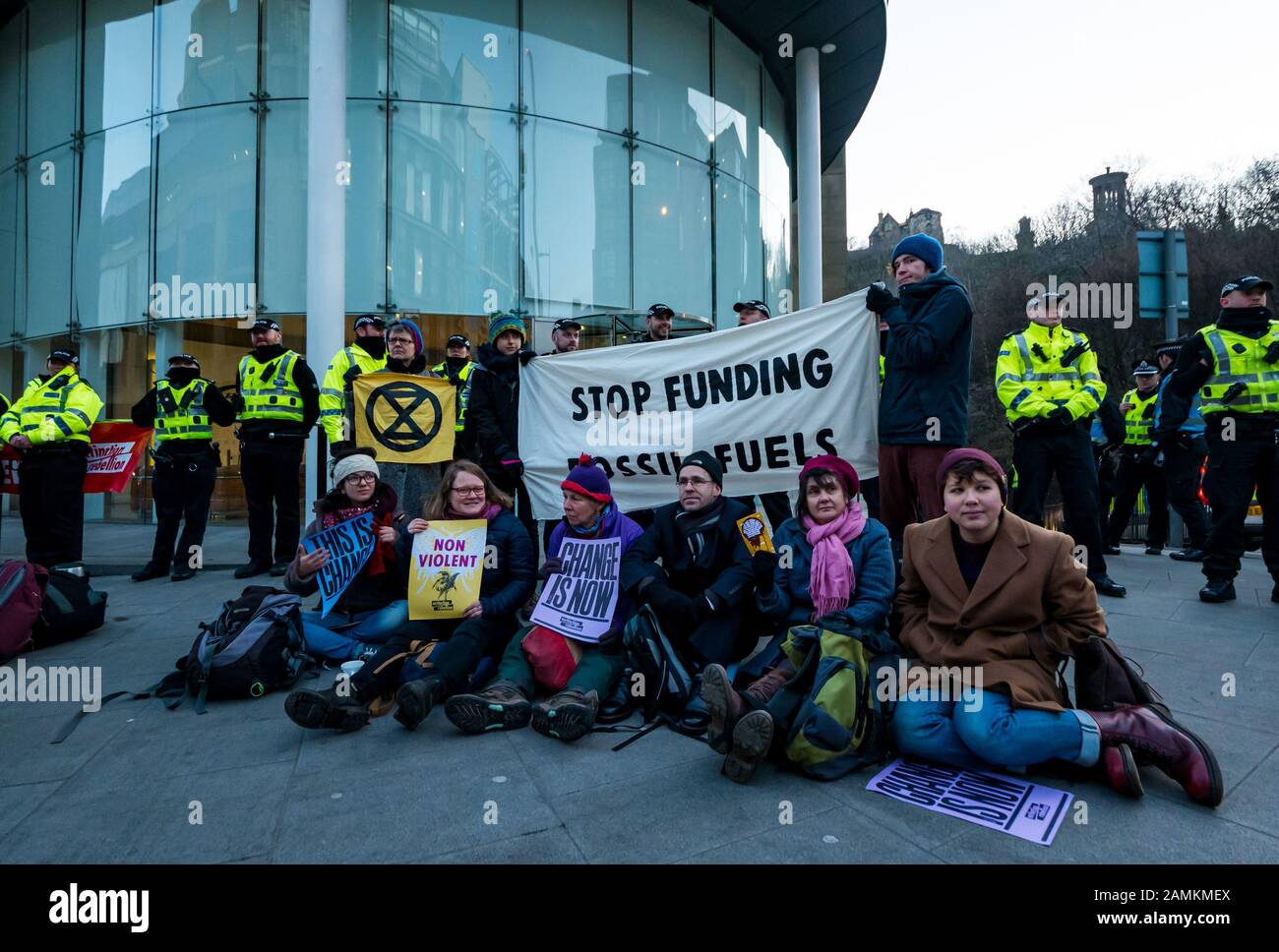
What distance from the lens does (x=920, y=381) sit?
3889 mm

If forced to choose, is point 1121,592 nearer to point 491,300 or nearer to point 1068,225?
point 491,300

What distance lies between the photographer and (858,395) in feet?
14.3

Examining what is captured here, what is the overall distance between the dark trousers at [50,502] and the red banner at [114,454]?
97cm

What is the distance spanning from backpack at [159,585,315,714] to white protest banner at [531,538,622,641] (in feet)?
4.36

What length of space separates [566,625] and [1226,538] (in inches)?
188

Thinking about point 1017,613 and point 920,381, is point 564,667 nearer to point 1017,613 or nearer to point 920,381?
point 1017,613

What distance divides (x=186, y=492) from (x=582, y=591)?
4899mm

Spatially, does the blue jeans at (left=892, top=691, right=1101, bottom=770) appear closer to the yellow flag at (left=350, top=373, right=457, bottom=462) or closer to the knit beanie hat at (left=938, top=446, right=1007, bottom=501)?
the knit beanie hat at (left=938, top=446, right=1007, bottom=501)

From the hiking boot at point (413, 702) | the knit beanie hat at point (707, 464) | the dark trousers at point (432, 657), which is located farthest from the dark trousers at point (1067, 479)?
the hiking boot at point (413, 702)

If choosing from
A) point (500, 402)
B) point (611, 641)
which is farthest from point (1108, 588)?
point (500, 402)

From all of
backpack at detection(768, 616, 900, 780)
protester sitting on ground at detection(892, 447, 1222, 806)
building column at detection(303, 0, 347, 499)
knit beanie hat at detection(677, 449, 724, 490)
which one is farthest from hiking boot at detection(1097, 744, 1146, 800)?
building column at detection(303, 0, 347, 499)

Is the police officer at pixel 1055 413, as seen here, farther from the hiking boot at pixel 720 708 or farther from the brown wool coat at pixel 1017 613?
the hiking boot at pixel 720 708

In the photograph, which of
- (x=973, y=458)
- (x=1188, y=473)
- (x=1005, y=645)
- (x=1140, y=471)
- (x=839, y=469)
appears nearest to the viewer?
(x=1005, y=645)
